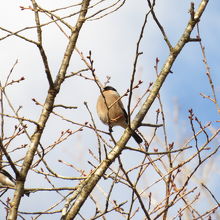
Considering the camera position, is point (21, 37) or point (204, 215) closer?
point (21, 37)

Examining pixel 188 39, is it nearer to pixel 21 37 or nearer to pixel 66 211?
pixel 21 37

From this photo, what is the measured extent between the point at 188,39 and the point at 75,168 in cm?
166

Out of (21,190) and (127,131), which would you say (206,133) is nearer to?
(127,131)

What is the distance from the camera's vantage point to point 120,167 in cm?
263

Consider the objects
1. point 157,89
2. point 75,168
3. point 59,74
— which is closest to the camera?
point 157,89

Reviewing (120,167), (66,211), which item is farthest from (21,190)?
(120,167)

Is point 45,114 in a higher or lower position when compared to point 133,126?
higher

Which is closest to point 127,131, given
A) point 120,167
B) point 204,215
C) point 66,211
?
point 120,167

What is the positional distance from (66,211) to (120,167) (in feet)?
1.52

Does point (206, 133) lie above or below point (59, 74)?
below

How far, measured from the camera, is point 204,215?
2.84 m

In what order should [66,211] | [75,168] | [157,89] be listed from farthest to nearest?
1. [75,168]
2. [157,89]
3. [66,211]

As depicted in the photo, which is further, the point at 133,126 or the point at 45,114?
the point at 45,114

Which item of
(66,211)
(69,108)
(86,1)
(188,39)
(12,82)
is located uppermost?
(12,82)
